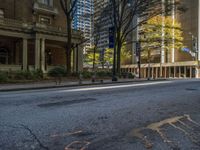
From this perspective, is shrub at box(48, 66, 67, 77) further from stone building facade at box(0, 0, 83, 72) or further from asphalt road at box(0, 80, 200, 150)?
asphalt road at box(0, 80, 200, 150)

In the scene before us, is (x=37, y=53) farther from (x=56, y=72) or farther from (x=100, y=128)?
(x=100, y=128)

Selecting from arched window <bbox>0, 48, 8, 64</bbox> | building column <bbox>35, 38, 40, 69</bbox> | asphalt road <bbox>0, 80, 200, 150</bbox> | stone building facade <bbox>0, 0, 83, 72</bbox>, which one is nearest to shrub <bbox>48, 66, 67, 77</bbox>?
stone building facade <bbox>0, 0, 83, 72</bbox>

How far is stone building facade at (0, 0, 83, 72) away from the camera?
2579 cm

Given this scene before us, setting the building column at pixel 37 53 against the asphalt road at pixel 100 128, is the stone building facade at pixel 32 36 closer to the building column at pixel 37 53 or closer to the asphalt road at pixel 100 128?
the building column at pixel 37 53

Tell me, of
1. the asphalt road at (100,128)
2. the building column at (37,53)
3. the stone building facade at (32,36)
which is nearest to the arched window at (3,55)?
the stone building facade at (32,36)

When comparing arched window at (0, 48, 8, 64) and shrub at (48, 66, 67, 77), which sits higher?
arched window at (0, 48, 8, 64)

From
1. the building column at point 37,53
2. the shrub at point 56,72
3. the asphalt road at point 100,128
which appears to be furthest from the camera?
the building column at point 37,53

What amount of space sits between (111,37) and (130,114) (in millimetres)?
19877

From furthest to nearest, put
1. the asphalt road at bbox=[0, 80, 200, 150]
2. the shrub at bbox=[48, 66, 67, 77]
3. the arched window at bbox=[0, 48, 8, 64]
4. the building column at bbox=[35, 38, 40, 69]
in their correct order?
the arched window at bbox=[0, 48, 8, 64] → the building column at bbox=[35, 38, 40, 69] → the shrub at bbox=[48, 66, 67, 77] → the asphalt road at bbox=[0, 80, 200, 150]

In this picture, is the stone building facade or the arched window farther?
the arched window

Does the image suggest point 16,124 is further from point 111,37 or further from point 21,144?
point 111,37

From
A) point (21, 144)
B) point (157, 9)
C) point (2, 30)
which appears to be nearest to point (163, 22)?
point (157, 9)

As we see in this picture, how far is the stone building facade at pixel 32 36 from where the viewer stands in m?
25.8

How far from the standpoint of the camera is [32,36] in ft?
87.1
